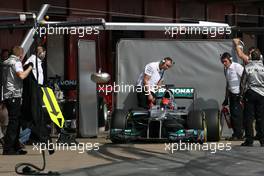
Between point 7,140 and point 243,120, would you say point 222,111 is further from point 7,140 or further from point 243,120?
point 7,140

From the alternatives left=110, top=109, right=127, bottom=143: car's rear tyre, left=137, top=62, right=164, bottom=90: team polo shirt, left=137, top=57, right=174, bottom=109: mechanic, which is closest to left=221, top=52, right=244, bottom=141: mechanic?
left=137, top=57, right=174, bottom=109: mechanic

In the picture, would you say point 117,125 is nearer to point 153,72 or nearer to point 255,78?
point 153,72

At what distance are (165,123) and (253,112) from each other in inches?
65.9

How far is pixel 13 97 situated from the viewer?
11.5 meters

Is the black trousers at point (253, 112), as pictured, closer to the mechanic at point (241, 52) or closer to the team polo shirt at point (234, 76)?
the mechanic at point (241, 52)

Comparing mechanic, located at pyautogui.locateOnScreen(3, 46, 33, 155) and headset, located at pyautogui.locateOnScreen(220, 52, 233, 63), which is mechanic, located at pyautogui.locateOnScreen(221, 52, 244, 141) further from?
mechanic, located at pyautogui.locateOnScreen(3, 46, 33, 155)

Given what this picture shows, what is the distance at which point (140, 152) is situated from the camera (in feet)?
38.4

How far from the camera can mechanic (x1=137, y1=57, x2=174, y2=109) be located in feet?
44.3

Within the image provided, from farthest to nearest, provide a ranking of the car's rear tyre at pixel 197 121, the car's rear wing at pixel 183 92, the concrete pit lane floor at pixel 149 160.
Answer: the car's rear wing at pixel 183 92 < the car's rear tyre at pixel 197 121 < the concrete pit lane floor at pixel 149 160

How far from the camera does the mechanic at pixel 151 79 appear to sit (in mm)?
13500

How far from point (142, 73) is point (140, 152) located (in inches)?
108

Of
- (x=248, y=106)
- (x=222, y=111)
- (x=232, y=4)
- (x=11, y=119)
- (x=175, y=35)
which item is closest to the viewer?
(x=11, y=119)

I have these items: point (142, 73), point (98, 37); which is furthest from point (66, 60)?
point (142, 73)

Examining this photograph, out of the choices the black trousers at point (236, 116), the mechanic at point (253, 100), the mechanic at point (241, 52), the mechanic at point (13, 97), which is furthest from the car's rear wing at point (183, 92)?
the mechanic at point (13, 97)
